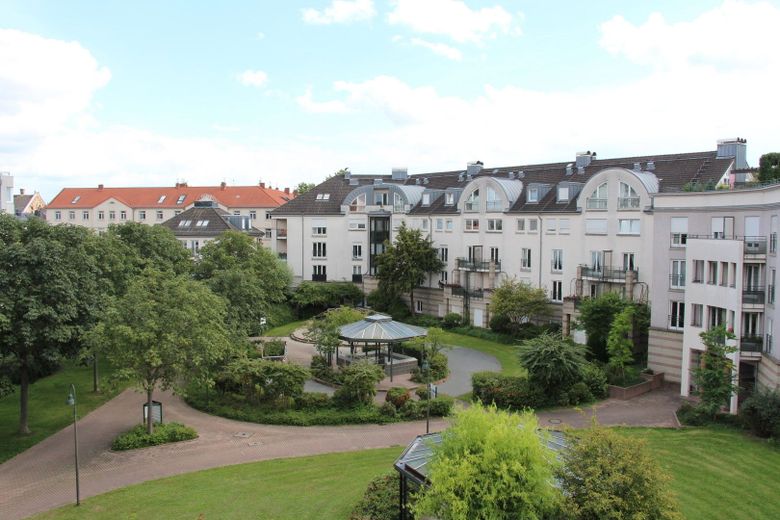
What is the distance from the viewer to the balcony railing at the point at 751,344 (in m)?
29.9

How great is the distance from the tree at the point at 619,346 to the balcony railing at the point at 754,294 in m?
7.62

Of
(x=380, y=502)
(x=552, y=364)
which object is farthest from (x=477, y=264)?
(x=380, y=502)

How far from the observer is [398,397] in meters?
32.8

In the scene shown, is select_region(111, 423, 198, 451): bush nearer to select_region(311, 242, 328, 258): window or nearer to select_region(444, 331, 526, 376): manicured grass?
select_region(444, 331, 526, 376): manicured grass

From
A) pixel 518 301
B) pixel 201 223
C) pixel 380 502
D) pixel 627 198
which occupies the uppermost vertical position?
pixel 627 198

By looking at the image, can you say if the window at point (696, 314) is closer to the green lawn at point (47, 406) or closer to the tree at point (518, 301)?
the tree at point (518, 301)

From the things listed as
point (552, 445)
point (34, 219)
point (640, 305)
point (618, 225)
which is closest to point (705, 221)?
point (640, 305)

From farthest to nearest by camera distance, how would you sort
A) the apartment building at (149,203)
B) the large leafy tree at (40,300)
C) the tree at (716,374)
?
the apartment building at (149,203) → the tree at (716,374) → the large leafy tree at (40,300)

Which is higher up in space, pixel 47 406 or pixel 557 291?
pixel 557 291

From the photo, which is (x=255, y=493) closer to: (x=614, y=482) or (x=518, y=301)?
(x=614, y=482)

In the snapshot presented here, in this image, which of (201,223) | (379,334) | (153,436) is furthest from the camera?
(201,223)

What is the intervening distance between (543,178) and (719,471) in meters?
36.5

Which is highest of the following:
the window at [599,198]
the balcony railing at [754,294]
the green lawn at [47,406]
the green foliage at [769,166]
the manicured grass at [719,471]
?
the green foliage at [769,166]

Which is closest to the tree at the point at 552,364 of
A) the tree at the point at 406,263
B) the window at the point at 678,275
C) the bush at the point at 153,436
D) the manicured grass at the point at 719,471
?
the manicured grass at the point at 719,471
